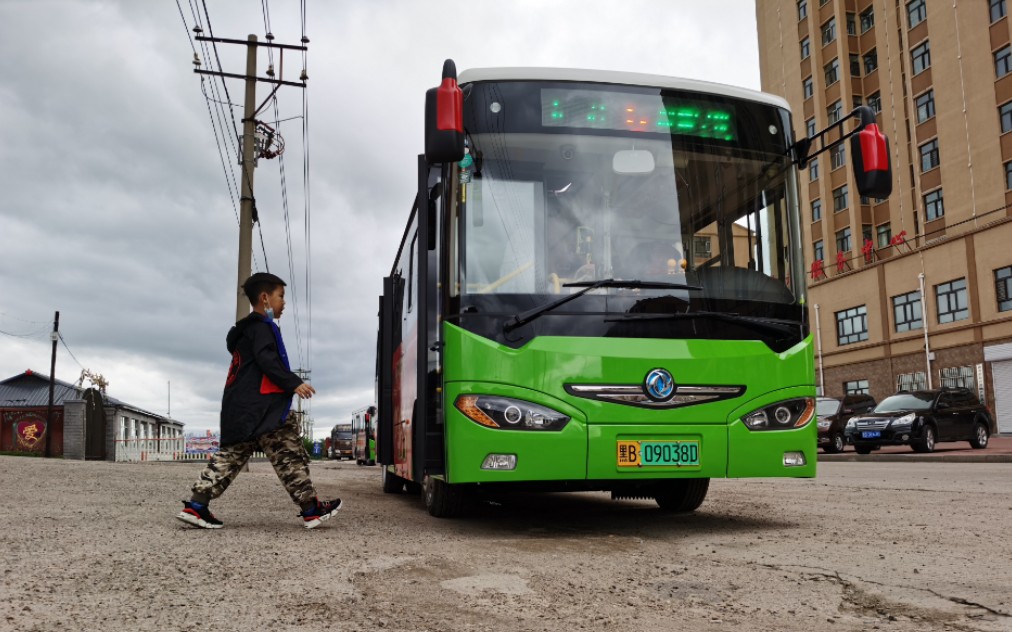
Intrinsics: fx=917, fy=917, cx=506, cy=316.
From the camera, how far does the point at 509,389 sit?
6.18 metres

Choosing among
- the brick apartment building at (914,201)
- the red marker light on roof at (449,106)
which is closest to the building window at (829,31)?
the brick apartment building at (914,201)

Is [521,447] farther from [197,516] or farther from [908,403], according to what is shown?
[908,403]

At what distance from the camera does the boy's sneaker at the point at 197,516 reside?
6348 millimetres

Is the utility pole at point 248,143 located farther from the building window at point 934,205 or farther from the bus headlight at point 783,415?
the building window at point 934,205

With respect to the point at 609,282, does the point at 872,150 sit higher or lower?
higher

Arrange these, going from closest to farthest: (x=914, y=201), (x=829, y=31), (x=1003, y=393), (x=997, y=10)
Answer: (x=1003, y=393), (x=997, y=10), (x=914, y=201), (x=829, y=31)

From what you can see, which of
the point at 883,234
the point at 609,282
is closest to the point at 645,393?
the point at 609,282

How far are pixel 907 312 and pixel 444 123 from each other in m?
37.9

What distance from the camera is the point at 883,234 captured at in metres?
44.3

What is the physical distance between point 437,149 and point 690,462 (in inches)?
108

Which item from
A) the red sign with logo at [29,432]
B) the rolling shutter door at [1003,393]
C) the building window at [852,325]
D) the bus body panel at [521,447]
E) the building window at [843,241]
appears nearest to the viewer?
the bus body panel at [521,447]

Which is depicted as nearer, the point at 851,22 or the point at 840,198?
the point at 840,198

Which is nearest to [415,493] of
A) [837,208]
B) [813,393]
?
[813,393]

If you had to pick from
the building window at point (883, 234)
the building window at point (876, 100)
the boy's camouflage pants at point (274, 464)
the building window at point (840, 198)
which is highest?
the building window at point (876, 100)
